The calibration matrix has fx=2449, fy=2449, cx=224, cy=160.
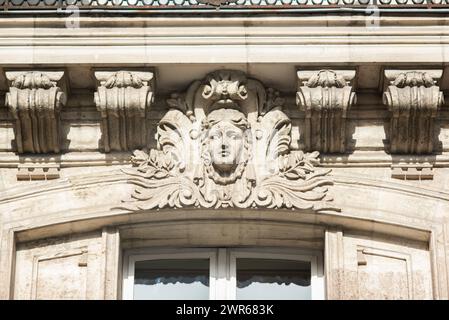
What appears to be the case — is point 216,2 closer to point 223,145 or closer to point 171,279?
point 223,145

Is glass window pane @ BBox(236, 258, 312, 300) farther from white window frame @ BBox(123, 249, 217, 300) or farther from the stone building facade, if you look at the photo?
white window frame @ BBox(123, 249, 217, 300)

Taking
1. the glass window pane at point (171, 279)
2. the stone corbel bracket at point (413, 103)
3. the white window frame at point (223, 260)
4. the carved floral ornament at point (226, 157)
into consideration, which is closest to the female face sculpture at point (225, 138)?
the carved floral ornament at point (226, 157)

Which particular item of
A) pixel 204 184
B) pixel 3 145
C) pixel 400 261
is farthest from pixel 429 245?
pixel 3 145

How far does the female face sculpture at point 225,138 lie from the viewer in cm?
1552

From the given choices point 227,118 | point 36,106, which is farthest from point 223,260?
point 36,106

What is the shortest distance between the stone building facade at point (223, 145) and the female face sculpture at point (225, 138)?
0.01m

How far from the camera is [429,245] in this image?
1537 cm

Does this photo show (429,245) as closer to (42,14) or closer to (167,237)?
(167,237)

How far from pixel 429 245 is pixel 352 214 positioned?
20.5 inches

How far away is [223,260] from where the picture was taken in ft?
51.4

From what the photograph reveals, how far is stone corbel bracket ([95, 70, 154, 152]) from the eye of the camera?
50.9 feet

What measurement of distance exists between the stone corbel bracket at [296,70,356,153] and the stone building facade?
0.04ft

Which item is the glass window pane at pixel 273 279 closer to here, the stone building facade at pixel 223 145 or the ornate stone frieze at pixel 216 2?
the stone building facade at pixel 223 145

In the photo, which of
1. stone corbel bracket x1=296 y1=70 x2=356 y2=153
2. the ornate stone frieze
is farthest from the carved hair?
the ornate stone frieze
